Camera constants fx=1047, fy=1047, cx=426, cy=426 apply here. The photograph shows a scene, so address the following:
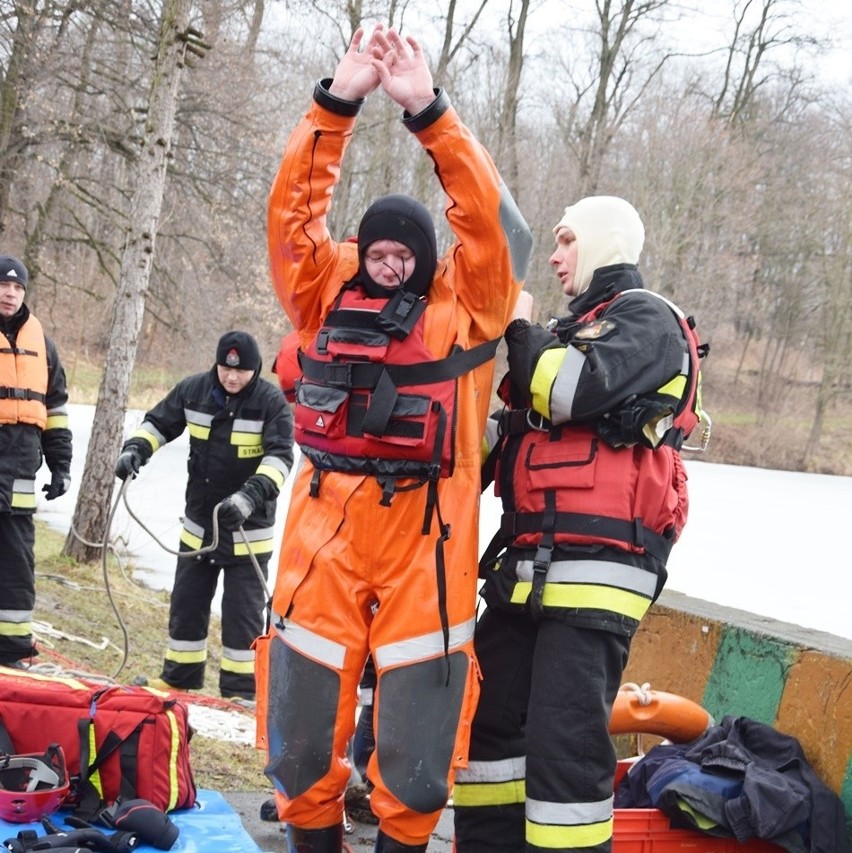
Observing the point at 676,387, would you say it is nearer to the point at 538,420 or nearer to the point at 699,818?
the point at 538,420

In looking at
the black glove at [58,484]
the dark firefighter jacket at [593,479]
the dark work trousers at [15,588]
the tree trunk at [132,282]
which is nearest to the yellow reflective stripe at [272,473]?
the black glove at [58,484]

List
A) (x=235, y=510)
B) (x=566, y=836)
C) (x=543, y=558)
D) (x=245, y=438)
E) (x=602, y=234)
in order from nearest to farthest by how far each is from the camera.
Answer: (x=566, y=836) < (x=543, y=558) < (x=602, y=234) < (x=235, y=510) < (x=245, y=438)

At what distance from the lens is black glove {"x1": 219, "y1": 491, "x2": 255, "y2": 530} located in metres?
5.64

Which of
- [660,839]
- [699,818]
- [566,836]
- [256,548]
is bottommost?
[660,839]

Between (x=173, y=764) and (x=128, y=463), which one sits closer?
(x=173, y=764)

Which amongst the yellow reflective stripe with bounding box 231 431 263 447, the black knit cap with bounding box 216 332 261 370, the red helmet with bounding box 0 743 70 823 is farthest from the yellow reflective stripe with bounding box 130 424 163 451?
the red helmet with bounding box 0 743 70 823

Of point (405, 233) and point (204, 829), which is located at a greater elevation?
point (405, 233)

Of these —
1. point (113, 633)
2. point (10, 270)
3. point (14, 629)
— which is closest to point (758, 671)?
point (14, 629)

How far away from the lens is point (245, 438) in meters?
6.22

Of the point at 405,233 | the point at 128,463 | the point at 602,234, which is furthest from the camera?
the point at 128,463

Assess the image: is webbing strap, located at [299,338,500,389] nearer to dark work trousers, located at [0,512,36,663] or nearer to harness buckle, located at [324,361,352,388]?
harness buckle, located at [324,361,352,388]

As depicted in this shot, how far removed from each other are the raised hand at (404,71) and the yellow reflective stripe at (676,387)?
3.41 ft

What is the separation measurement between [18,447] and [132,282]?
349cm

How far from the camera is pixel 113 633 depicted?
24.9 ft
